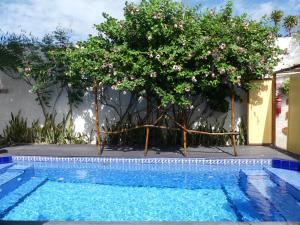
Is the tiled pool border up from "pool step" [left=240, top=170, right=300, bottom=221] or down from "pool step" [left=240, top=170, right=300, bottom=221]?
up

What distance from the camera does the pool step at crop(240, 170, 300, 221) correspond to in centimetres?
578

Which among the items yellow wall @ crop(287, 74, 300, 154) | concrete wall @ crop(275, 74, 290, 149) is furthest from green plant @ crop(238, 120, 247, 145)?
yellow wall @ crop(287, 74, 300, 154)

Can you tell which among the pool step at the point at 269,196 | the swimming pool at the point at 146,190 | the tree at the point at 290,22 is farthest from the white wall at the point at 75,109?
the tree at the point at 290,22

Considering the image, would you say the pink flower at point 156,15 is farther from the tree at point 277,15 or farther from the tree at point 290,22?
the tree at point 290,22

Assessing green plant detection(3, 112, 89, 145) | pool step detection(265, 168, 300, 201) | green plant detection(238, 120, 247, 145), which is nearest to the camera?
pool step detection(265, 168, 300, 201)

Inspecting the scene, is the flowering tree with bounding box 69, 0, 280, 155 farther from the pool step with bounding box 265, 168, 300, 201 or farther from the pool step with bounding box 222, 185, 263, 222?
the pool step with bounding box 222, 185, 263, 222

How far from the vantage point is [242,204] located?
21.2 ft

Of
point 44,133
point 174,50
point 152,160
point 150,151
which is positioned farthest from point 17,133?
point 174,50

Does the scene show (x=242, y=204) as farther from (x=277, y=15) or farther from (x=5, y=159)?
(x=277, y=15)

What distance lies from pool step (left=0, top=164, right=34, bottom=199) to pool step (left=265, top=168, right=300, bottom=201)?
536cm

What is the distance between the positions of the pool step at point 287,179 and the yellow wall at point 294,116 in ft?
5.22

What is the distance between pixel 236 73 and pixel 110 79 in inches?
127

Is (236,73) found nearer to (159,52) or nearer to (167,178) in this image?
(159,52)

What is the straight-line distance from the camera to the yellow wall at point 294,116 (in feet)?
31.1
